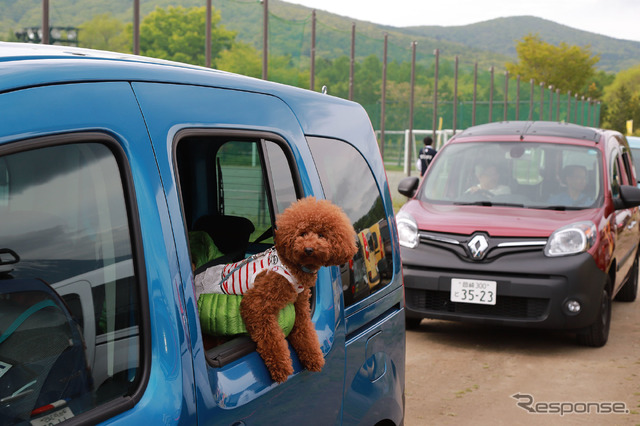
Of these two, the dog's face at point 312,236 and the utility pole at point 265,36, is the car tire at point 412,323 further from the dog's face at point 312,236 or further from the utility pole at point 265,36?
the utility pole at point 265,36

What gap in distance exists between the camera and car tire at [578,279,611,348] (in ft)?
22.4

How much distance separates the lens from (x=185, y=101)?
1912mm

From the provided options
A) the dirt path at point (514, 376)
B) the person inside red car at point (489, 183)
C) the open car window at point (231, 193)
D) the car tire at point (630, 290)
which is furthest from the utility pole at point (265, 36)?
the open car window at point (231, 193)

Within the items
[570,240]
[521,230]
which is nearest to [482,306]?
[521,230]

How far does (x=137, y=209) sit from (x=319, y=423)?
954mm

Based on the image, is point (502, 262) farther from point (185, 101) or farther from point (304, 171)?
point (185, 101)

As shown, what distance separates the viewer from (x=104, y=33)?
1136 cm

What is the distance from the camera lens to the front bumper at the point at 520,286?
6.54 metres

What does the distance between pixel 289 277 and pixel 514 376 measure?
440 centimetres

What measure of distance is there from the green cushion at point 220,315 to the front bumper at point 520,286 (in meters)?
4.77

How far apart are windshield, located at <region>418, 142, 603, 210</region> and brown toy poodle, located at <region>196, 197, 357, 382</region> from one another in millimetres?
5509

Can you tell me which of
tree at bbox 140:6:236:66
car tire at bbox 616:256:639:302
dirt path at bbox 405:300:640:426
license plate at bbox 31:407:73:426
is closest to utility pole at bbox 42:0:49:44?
tree at bbox 140:6:236:66

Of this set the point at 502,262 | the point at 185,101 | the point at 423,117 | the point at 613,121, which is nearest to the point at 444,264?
the point at 502,262

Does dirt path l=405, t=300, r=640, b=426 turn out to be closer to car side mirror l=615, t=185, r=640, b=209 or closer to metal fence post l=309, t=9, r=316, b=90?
car side mirror l=615, t=185, r=640, b=209
